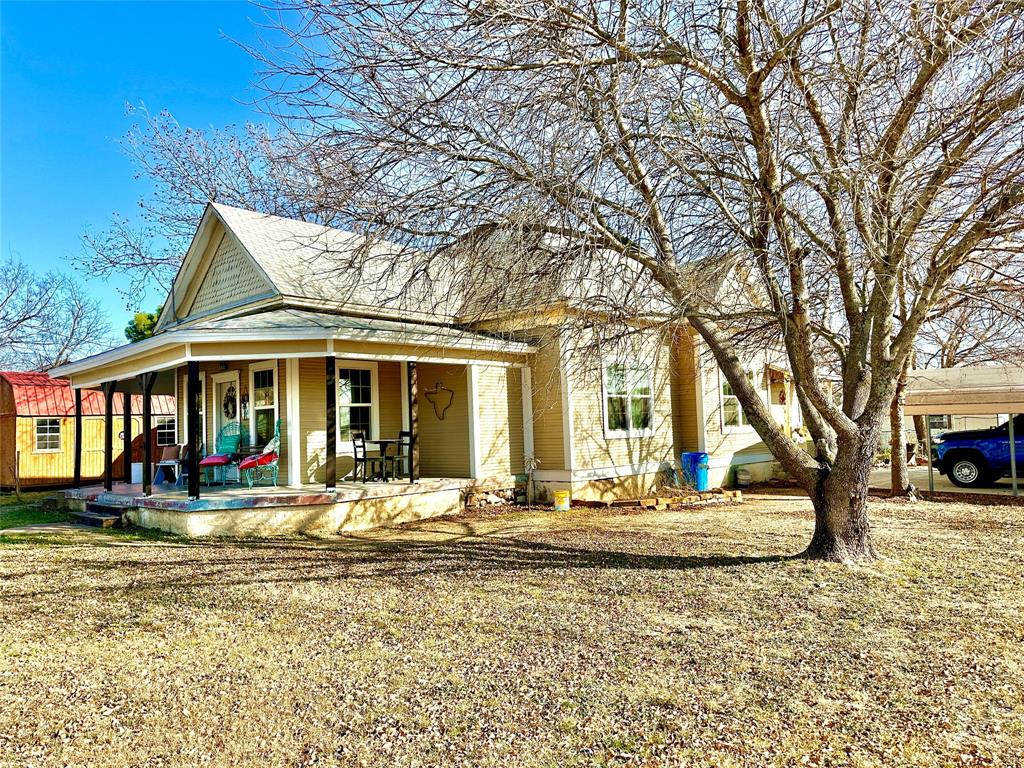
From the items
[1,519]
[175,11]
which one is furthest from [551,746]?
[1,519]

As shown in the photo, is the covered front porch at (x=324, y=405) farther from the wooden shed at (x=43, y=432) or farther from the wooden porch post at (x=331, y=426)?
the wooden shed at (x=43, y=432)

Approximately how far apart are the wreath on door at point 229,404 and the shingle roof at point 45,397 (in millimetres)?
6960

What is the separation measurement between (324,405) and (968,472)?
14.0m

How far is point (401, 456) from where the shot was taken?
486 inches

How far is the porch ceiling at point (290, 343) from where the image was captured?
9844 mm

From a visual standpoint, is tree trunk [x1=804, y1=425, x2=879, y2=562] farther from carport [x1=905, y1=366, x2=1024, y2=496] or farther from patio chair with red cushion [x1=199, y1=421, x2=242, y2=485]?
patio chair with red cushion [x1=199, y1=421, x2=242, y2=485]

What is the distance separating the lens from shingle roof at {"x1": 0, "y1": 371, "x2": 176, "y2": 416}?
58.3 ft

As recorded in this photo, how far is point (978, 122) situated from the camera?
603 cm

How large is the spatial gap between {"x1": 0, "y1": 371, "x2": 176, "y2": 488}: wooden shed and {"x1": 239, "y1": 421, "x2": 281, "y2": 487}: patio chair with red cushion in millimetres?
7484

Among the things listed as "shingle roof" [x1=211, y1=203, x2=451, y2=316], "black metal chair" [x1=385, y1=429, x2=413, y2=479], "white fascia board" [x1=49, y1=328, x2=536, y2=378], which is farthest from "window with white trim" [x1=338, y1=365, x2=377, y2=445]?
"white fascia board" [x1=49, y1=328, x2=536, y2=378]

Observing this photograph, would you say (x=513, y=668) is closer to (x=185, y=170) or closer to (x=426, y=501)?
(x=426, y=501)

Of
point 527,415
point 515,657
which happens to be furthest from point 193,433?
point 515,657

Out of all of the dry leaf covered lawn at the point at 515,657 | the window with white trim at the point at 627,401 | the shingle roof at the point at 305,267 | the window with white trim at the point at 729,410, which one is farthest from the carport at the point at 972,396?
the shingle roof at the point at 305,267

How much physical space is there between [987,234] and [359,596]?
7.02 meters
